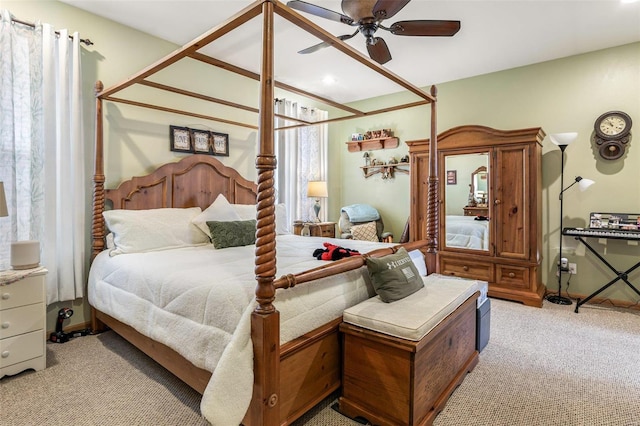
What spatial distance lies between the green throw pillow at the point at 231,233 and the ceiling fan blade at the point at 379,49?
6.00 ft

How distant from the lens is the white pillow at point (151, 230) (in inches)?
102

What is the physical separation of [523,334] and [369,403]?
1.87m

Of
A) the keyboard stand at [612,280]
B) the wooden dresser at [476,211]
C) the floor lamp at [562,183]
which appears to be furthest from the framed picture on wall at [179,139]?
the keyboard stand at [612,280]

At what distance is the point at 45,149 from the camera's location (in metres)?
2.59

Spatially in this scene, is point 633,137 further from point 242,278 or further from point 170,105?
point 170,105

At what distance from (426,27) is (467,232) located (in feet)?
8.20

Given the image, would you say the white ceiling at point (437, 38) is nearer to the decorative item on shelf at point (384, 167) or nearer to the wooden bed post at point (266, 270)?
the decorative item on shelf at point (384, 167)

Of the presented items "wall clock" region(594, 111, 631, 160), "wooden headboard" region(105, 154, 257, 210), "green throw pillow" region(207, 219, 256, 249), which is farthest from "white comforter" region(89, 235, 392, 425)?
"wall clock" region(594, 111, 631, 160)

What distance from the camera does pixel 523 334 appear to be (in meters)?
2.82

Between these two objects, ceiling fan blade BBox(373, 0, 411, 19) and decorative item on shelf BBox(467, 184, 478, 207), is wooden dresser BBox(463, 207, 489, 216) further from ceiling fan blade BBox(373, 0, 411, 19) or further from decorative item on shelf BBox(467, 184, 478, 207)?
ceiling fan blade BBox(373, 0, 411, 19)

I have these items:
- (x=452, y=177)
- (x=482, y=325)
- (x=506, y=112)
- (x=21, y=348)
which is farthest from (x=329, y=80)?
(x=21, y=348)

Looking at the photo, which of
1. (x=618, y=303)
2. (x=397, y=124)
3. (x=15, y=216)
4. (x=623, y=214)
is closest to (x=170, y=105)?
(x=15, y=216)

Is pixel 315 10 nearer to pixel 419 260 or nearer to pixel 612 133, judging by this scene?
pixel 419 260

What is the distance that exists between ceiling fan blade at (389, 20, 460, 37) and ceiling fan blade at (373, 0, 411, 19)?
0.52 ft
